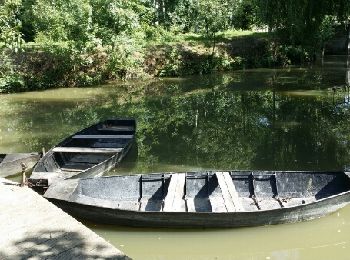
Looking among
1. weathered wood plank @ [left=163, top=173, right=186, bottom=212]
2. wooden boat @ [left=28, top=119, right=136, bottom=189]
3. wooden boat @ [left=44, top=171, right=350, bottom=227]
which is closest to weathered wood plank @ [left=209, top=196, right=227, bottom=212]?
wooden boat @ [left=44, top=171, right=350, bottom=227]

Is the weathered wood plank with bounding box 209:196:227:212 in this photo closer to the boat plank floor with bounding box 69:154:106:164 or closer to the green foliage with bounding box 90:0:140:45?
the boat plank floor with bounding box 69:154:106:164

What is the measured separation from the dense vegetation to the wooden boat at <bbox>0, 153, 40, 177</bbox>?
11.2 m

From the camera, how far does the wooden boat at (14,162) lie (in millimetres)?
11133

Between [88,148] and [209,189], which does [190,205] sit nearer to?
[209,189]

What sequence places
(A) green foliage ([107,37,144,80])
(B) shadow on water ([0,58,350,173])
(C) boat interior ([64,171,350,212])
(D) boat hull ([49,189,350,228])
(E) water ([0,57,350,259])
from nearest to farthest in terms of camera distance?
(E) water ([0,57,350,259]), (D) boat hull ([49,189,350,228]), (C) boat interior ([64,171,350,212]), (B) shadow on water ([0,58,350,173]), (A) green foliage ([107,37,144,80])

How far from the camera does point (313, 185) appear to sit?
957cm

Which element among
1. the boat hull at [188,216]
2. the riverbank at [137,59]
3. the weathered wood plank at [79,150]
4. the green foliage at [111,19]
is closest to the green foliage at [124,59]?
the riverbank at [137,59]

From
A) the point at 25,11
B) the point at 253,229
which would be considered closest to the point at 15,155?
the point at 253,229

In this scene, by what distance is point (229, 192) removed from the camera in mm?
9039

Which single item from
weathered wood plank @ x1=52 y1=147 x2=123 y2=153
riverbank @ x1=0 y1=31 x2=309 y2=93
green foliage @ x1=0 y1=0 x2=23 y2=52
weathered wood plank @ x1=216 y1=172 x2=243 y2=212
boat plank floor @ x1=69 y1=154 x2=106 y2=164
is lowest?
boat plank floor @ x1=69 y1=154 x2=106 y2=164

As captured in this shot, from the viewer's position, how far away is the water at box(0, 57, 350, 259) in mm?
8016

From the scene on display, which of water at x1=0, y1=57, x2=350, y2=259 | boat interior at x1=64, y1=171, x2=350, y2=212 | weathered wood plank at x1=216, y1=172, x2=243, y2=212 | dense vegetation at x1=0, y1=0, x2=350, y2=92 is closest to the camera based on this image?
water at x1=0, y1=57, x2=350, y2=259

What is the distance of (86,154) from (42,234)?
566 centimetres

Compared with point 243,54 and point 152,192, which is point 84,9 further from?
point 152,192
